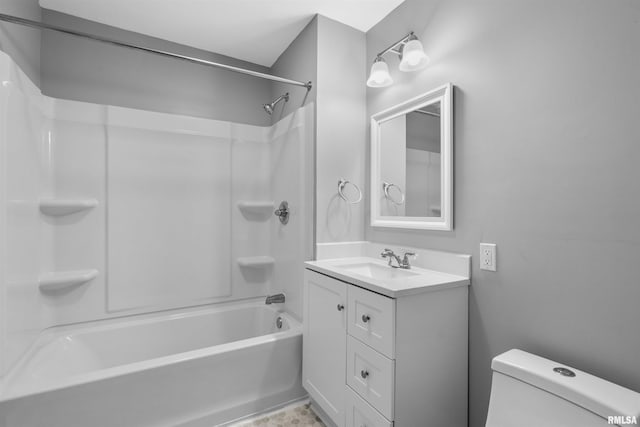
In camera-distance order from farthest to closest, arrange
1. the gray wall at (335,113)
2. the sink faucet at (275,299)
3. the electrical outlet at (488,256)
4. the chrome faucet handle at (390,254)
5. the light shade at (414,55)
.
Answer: the sink faucet at (275,299)
the gray wall at (335,113)
the chrome faucet handle at (390,254)
the light shade at (414,55)
the electrical outlet at (488,256)

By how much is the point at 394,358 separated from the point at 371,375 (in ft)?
0.59

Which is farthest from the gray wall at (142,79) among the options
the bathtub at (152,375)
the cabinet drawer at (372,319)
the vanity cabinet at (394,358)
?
the cabinet drawer at (372,319)

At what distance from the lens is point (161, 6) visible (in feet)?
6.36

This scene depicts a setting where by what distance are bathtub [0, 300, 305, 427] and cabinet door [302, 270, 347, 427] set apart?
178 mm

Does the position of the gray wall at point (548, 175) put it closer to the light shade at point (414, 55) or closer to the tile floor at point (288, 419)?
the light shade at point (414, 55)

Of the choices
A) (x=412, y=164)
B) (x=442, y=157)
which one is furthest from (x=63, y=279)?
(x=442, y=157)

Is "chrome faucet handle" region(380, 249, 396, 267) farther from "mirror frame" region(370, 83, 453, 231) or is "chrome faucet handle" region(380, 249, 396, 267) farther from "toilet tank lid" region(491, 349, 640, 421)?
"toilet tank lid" region(491, 349, 640, 421)

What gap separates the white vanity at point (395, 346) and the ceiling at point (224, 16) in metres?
1.61

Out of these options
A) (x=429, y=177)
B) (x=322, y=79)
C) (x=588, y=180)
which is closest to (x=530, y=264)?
(x=588, y=180)

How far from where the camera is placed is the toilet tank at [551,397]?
33.3 inches

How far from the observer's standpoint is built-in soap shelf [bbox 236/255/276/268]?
2520 mm

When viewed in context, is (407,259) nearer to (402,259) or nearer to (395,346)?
(402,259)

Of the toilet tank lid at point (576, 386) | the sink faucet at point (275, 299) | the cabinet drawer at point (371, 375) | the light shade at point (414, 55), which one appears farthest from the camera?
the sink faucet at point (275, 299)

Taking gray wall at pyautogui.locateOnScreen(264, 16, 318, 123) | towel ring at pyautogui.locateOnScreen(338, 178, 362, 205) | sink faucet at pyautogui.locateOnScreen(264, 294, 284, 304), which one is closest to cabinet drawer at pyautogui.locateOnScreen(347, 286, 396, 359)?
towel ring at pyautogui.locateOnScreen(338, 178, 362, 205)
